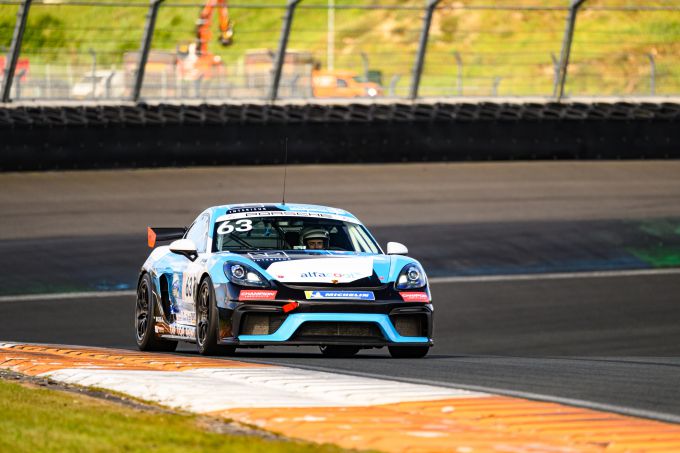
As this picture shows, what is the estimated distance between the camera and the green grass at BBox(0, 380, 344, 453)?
5.77m

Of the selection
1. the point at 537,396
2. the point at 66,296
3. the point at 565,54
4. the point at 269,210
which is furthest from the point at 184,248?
the point at 565,54

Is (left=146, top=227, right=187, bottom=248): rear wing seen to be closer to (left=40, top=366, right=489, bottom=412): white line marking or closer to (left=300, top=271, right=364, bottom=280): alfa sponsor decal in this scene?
(left=300, top=271, right=364, bottom=280): alfa sponsor decal

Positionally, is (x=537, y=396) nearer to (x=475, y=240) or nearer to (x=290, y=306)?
(x=290, y=306)

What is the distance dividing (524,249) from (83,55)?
7401mm

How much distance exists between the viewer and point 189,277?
11555 millimetres

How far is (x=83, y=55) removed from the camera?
917 inches

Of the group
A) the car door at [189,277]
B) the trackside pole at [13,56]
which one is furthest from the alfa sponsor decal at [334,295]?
the trackside pole at [13,56]

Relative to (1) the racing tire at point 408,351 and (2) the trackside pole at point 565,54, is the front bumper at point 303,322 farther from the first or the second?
(2) the trackside pole at point 565,54

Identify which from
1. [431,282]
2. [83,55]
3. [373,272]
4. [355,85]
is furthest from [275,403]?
[355,85]

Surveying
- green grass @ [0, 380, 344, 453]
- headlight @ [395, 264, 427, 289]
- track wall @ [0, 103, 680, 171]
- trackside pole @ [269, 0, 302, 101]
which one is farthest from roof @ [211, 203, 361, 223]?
trackside pole @ [269, 0, 302, 101]

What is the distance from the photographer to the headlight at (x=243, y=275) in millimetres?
10633

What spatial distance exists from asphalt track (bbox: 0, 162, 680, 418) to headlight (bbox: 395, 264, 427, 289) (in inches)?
23.0

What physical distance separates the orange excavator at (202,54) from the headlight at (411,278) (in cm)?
1346

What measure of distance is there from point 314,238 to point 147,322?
1775 mm
